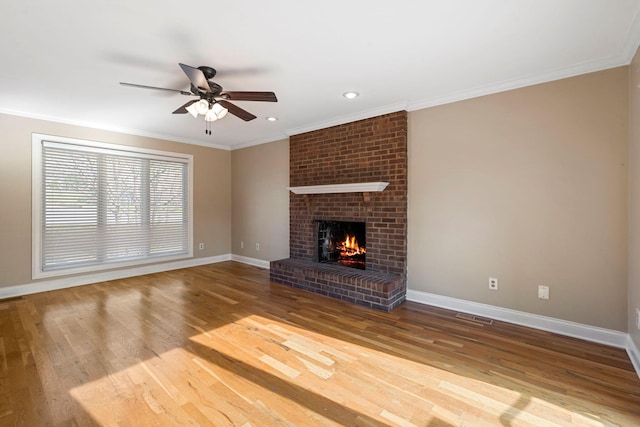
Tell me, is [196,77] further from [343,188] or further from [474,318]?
[474,318]

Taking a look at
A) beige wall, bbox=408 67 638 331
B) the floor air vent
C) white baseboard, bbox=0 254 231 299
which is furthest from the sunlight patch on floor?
white baseboard, bbox=0 254 231 299

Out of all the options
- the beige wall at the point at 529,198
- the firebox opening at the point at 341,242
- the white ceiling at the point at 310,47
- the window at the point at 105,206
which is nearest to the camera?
the white ceiling at the point at 310,47

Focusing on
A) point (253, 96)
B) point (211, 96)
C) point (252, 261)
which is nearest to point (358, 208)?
point (253, 96)

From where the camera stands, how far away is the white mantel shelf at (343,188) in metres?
3.46

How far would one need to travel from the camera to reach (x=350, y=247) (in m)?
4.28

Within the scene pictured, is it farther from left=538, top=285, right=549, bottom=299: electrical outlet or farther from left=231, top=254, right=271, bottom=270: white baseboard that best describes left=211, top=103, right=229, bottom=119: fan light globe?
left=538, top=285, right=549, bottom=299: electrical outlet

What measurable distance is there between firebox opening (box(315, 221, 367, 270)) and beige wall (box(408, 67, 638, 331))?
888 mm

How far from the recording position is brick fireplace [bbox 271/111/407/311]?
11.3 feet

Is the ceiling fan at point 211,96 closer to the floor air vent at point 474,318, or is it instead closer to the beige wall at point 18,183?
the beige wall at point 18,183

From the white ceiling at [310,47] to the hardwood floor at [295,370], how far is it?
7.81 feet

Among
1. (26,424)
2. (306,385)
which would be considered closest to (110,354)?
(26,424)

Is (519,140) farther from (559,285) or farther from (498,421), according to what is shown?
(498,421)

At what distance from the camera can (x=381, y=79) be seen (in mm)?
2744

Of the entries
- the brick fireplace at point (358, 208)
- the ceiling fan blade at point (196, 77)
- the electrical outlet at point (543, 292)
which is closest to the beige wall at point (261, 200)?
the brick fireplace at point (358, 208)
